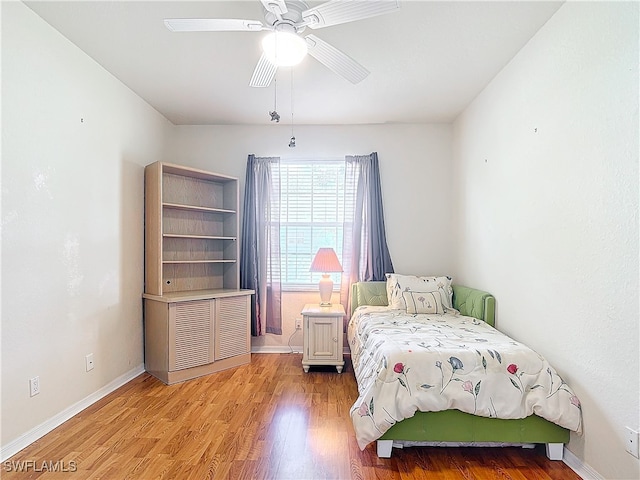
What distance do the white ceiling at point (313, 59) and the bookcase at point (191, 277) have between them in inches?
31.5

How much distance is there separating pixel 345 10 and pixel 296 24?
13.4 inches

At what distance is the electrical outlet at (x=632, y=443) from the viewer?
1.61 meters

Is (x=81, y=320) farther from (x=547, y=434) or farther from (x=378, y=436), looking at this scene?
(x=547, y=434)

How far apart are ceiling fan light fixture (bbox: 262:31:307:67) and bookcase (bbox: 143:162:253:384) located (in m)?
1.90

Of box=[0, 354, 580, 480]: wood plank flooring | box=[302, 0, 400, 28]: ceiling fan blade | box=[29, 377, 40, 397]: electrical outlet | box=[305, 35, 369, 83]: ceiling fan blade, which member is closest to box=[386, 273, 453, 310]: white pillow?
box=[0, 354, 580, 480]: wood plank flooring

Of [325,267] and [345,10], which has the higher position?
[345,10]

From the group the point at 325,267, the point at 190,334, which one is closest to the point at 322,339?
the point at 325,267

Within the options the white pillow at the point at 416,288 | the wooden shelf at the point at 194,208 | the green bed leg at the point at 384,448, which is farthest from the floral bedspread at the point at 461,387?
the wooden shelf at the point at 194,208

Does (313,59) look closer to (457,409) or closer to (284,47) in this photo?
(284,47)

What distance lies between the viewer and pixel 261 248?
4125 mm

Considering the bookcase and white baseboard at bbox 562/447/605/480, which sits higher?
the bookcase

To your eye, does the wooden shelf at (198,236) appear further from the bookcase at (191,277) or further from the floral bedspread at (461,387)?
the floral bedspread at (461,387)

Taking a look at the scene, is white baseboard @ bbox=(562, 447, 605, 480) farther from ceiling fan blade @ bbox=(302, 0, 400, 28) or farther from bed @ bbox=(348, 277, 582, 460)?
ceiling fan blade @ bbox=(302, 0, 400, 28)

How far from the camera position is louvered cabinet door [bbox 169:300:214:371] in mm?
3209
